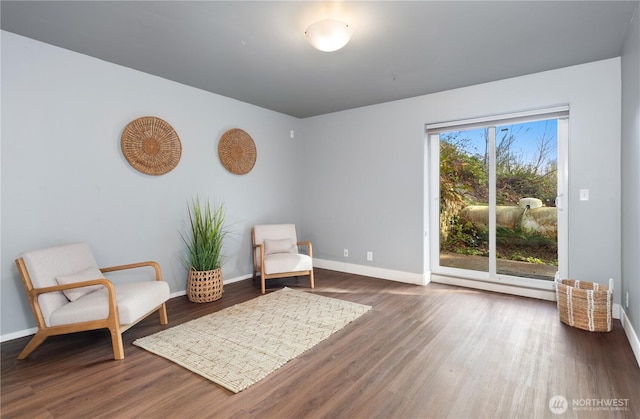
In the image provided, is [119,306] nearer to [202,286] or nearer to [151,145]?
[202,286]

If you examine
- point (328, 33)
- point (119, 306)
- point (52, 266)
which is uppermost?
point (328, 33)

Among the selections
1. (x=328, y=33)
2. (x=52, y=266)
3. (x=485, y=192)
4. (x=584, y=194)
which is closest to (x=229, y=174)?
(x=52, y=266)

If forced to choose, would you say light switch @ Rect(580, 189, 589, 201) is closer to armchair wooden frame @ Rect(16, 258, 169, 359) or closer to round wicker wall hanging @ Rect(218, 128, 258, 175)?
round wicker wall hanging @ Rect(218, 128, 258, 175)

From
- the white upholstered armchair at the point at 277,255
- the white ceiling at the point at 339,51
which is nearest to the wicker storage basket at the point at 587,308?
the white ceiling at the point at 339,51

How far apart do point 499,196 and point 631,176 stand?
1422 millimetres

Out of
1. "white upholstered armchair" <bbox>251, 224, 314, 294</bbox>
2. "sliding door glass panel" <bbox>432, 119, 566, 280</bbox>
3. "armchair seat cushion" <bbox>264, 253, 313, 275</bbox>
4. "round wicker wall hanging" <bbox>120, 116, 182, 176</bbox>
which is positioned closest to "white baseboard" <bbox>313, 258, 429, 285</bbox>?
"sliding door glass panel" <bbox>432, 119, 566, 280</bbox>

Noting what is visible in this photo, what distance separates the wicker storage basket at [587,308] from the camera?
267 centimetres

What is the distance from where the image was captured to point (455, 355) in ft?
7.73

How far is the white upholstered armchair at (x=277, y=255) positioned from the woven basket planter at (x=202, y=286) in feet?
1.90

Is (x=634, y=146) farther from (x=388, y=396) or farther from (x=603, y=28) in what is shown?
(x=388, y=396)

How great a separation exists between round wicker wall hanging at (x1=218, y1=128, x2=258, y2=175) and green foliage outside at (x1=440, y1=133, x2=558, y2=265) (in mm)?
2634

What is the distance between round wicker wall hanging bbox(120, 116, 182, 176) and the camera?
3.30 metres

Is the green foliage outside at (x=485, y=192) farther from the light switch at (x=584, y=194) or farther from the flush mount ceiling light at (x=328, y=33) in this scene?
the flush mount ceiling light at (x=328, y=33)

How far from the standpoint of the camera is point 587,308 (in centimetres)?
271
